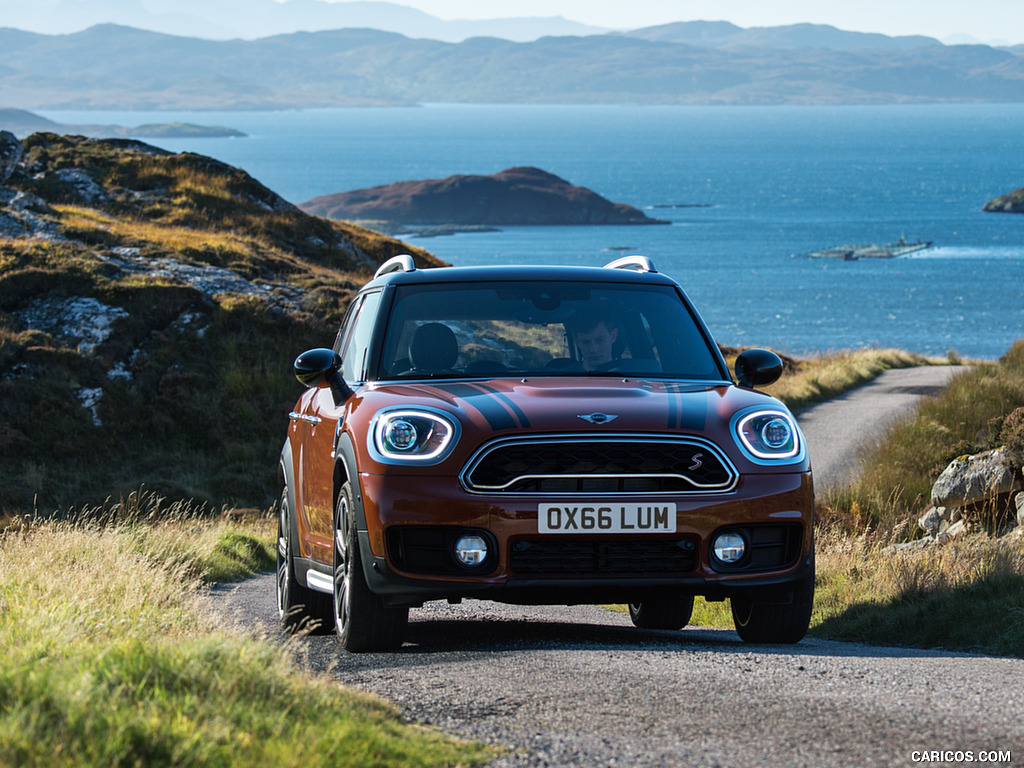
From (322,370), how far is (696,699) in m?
2.98

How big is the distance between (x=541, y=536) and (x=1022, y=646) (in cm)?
291

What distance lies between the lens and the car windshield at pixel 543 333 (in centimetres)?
656

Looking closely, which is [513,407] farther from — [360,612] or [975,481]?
[975,481]

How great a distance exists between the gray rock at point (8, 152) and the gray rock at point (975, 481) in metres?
31.0

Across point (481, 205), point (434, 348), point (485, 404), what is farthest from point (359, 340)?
point (481, 205)

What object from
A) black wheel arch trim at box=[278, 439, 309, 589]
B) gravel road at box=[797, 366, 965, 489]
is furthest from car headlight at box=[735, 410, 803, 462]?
gravel road at box=[797, 366, 965, 489]

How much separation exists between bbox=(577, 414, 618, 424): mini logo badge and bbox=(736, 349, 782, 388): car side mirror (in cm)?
137

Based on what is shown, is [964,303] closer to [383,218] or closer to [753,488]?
[383,218]

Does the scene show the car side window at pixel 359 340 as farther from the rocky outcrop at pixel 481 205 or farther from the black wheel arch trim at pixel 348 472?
the rocky outcrop at pixel 481 205

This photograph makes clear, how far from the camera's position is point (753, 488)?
221 inches

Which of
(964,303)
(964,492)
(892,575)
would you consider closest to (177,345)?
(964,492)

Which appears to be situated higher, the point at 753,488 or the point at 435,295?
the point at 435,295

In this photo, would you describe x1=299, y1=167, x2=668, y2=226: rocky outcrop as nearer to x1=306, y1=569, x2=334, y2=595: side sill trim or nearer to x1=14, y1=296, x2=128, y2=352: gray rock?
x1=14, y1=296, x2=128, y2=352: gray rock
